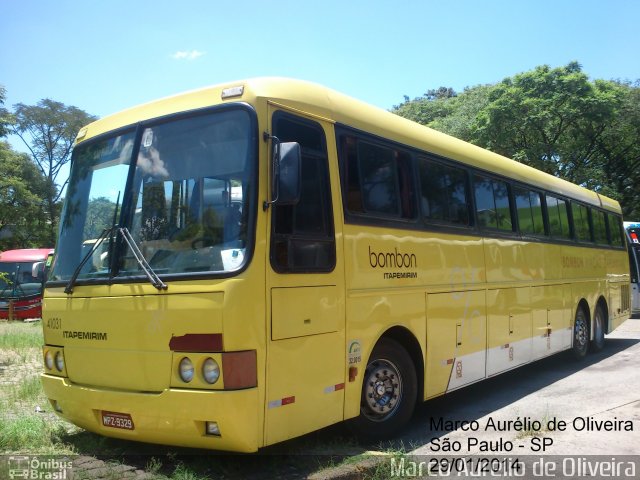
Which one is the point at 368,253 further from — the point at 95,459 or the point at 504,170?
the point at 504,170

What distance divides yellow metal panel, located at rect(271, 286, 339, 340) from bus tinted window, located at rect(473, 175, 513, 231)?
3.36 meters

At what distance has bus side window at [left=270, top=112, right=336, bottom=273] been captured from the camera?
15.2ft

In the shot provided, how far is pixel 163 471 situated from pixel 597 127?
28639mm

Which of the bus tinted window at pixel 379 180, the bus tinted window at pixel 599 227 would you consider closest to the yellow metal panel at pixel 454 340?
the bus tinted window at pixel 379 180

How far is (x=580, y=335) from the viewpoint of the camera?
11156 millimetres

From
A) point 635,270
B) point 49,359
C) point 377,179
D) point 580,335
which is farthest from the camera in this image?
point 635,270

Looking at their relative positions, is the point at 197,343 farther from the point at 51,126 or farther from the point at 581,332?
the point at 51,126

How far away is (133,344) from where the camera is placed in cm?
455

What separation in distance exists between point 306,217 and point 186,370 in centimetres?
157

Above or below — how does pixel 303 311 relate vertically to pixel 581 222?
below

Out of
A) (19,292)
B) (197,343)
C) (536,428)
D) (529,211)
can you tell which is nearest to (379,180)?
(197,343)

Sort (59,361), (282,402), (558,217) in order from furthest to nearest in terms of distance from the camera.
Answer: (558,217) < (59,361) < (282,402)

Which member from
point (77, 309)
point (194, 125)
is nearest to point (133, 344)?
point (77, 309)

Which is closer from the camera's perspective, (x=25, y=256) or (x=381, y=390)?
(x=381, y=390)
